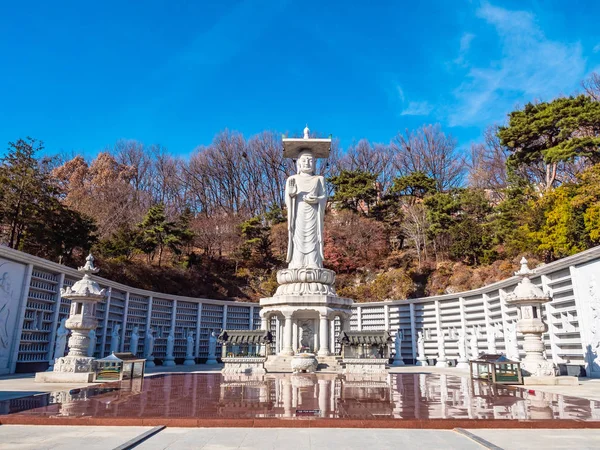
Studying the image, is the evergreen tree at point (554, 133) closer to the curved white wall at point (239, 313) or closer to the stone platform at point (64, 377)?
the curved white wall at point (239, 313)

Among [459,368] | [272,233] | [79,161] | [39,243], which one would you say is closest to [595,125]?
[459,368]

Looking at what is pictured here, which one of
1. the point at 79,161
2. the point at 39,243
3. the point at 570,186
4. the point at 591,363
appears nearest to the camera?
the point at 591,363

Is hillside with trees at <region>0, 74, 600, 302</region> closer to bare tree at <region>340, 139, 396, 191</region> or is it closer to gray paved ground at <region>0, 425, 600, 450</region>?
bare tree at <region>340, 139, 396, 191</region>

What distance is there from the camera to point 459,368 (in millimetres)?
16781

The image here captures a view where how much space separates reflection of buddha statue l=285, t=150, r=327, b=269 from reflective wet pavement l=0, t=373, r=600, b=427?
8.30 meters

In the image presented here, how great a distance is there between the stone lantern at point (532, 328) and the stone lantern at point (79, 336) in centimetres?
1121

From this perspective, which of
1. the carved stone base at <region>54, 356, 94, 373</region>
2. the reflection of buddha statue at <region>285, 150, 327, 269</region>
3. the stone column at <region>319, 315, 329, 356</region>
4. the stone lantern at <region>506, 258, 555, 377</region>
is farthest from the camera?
the reflection of buddha statue at <region>285, 150, 327, 269</region>

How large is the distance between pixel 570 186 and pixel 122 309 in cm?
2162

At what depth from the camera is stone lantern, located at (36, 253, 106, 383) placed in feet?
34.3

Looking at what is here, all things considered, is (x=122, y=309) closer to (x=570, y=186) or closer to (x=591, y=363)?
(x=591, y=363)

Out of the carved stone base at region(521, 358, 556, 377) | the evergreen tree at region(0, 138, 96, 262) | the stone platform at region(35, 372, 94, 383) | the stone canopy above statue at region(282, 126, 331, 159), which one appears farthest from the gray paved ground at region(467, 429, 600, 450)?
the evergreen tree at region(0, 138, 96, 262)

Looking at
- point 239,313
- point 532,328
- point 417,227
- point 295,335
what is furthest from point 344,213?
point 532,328

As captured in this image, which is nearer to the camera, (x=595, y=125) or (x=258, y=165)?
(x=595, y=125)

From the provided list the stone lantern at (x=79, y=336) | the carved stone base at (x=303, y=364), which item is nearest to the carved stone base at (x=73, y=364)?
the stone lantern at (x=79, y=336)
